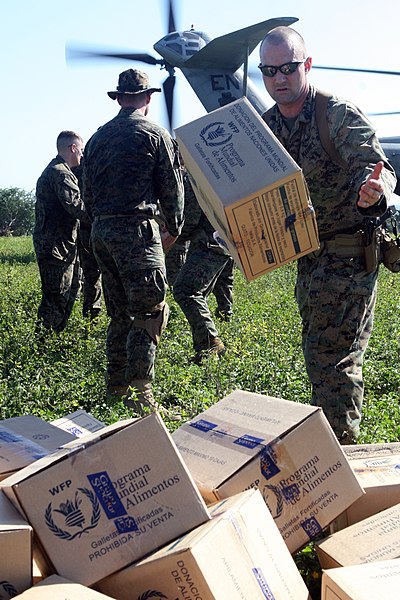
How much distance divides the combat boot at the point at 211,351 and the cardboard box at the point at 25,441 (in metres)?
3.22

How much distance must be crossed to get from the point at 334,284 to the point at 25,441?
169cm

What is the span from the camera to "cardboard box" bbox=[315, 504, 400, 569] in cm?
236

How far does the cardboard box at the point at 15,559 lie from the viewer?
80.0 inches

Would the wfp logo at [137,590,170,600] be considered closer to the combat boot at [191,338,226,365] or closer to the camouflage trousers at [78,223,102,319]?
the combat boot at [191,338,226,365]

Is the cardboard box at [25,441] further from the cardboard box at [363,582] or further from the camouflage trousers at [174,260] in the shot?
the camouflage trousers at [174,260]

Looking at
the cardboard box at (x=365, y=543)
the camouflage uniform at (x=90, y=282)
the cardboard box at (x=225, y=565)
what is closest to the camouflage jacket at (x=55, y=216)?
the camouflage uniform at (x=90, y=282)

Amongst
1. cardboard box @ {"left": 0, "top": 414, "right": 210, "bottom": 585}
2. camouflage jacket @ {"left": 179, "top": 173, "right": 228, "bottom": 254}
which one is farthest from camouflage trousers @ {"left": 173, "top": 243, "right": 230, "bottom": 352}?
cardboard box @ {"left": 0, "top": 414, "right": 210, "bottom": 585}

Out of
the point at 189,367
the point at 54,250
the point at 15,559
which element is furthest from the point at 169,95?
the point at 15,559

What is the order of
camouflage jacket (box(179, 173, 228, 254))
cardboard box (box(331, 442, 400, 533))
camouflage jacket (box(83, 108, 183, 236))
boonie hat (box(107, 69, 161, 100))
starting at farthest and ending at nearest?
camouflage jacket (box(179, 173, 228, 254)) → boonie hat (box(107, 69, 161, 100)) → camouflage jacket (box(83, 108, 183, 236)) → cardboard box (box(331, 442, 400, 533))

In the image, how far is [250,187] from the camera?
298 cm

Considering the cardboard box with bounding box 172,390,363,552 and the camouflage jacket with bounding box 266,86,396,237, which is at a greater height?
the camouflage jacket with bounding box 266,86,396,237

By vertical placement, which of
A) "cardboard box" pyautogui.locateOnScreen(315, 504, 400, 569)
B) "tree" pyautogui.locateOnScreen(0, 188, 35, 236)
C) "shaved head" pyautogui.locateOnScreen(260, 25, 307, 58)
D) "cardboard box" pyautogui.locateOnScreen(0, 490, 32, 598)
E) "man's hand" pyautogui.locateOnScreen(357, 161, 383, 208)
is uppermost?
"tree" pyautogui.locateOnScreen(0, 188, 35, 236)

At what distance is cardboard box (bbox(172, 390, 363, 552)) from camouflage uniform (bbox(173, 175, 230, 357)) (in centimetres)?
382

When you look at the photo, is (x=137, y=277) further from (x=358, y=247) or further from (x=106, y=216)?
(x=358, y=247)
